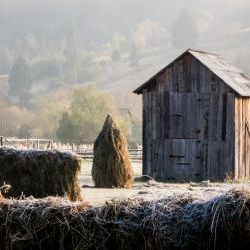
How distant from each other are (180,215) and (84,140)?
95.8 m

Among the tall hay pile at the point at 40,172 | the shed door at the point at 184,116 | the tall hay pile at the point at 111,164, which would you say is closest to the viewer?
the tall hay pile at the point at 40,172

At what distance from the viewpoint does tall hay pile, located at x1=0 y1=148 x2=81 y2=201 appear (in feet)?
55.0

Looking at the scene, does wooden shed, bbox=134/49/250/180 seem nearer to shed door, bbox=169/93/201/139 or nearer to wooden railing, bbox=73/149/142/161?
shed door, bbox=169/93/201/139

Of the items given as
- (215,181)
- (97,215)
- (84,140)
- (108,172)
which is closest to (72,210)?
(97,215)

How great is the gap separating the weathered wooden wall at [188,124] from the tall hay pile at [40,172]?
663 inches

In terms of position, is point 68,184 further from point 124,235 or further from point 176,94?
point 176,94

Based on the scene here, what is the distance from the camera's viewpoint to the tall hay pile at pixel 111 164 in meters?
27.0

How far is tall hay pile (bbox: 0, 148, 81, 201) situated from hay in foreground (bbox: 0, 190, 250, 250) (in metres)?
8.39

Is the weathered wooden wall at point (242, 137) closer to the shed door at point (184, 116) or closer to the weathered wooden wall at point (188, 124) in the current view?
the weathered wooden wall at point (188, 124)

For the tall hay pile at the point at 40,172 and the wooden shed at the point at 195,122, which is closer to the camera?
the tall hay pile at the point at 40,172

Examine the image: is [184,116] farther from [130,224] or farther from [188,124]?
[130,224]

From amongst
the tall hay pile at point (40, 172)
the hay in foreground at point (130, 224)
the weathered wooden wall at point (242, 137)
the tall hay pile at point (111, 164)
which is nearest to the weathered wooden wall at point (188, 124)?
the weathered wooden wall at point (242, 137)

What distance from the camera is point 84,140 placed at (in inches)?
4060

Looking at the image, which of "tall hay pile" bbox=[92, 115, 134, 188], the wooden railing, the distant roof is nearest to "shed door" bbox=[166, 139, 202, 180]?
the distant roof
